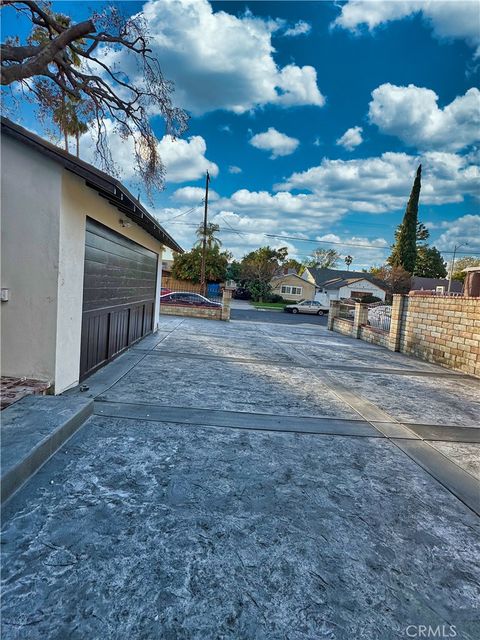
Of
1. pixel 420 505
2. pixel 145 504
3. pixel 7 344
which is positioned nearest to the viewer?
pixel 145 504

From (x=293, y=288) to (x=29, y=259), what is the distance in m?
41.9

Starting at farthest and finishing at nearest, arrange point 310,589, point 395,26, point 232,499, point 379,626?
point 395,26 → point 232,499 → point 310,589 → point 379,626

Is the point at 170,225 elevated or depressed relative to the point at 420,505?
elevated

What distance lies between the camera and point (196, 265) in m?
35.0

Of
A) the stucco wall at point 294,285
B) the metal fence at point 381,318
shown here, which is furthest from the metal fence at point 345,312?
the stucco wall at point 294,285

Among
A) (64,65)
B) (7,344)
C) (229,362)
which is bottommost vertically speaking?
(229,362)

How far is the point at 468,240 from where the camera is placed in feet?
101

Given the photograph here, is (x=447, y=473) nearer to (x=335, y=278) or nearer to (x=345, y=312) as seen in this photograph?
(x=345, y=312)

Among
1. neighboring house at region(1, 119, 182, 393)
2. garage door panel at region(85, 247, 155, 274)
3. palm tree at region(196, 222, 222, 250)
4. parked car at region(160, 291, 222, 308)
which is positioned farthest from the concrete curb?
palm tree at region(196, 222, 222, 250)

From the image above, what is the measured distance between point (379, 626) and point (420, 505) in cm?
134

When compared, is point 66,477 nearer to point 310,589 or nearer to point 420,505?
point 310,589

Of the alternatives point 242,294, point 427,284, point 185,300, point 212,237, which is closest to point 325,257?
point 427,284

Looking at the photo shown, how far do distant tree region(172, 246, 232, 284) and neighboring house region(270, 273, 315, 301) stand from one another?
10195mm

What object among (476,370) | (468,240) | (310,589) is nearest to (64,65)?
(310,589)
